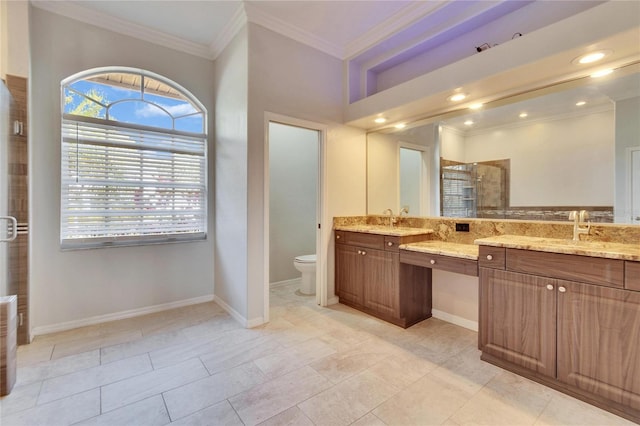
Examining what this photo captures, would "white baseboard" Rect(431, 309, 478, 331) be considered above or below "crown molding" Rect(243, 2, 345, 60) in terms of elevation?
below

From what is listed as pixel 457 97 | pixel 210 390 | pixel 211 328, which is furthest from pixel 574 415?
pixel 211 328

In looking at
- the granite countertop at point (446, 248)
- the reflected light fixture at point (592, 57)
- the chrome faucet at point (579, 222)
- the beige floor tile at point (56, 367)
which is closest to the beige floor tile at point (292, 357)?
the granite countertop at point (446, 248)

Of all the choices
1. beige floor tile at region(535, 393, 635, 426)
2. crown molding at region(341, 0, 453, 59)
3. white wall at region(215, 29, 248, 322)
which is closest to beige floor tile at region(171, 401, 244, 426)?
white wall at region(215, 29, 248, 322)

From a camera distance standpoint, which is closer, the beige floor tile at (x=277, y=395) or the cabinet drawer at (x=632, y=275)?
the cabinet drawer at (x=632, y=275)

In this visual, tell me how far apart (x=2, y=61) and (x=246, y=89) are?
1.88 meters

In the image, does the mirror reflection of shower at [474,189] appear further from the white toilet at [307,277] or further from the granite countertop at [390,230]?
the white toilet at [307,277]

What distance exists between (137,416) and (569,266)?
2617mm

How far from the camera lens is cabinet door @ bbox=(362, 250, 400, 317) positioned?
2799 millimetres

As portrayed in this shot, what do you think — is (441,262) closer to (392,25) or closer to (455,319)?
(455,319)

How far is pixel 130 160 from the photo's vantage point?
3.06 metres

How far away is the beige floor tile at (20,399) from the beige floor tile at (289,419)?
4.64 ft

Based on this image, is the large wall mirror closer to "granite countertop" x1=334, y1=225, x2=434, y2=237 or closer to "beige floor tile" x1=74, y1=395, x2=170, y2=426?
"granite countertop" x1=334, y1=225, x2=434, y2=237

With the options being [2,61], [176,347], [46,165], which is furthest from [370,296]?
[2,61]

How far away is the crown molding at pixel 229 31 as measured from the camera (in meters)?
2.73
